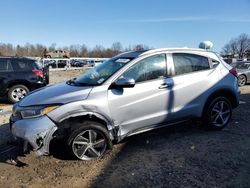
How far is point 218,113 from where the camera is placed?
6.28 m

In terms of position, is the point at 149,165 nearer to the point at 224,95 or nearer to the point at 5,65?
the point at 224,95

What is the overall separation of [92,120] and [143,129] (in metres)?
0.98

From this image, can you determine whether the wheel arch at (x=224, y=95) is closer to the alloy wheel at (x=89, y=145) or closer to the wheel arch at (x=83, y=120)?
the wheel arch at (x=83, y=120)

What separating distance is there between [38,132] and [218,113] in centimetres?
365

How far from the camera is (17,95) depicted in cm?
1070

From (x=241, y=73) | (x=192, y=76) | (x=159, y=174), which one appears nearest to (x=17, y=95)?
(x=192, y=76)

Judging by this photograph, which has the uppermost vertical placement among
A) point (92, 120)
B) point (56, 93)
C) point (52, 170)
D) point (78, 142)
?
point (56, 93)

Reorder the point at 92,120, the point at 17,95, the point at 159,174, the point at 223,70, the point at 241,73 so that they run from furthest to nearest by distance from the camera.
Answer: the point at 241,73
the point at 17,95
the point at 223,70
the point at 92,120
the point at 159,174

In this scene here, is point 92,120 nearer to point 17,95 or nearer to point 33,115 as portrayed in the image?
point 33,115

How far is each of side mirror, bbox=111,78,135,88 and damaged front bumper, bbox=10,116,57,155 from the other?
1169 millimetres

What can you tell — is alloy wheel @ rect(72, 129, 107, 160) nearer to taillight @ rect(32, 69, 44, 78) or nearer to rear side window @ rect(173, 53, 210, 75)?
rear side window @ rect(173, 53, 210, 75)

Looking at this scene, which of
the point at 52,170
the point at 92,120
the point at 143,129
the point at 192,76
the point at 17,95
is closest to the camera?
the point at 52,170

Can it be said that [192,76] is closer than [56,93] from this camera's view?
No

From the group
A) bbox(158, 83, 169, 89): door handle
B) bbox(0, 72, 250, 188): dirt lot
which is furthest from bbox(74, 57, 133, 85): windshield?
bbox(0, 72, 250, 188): dirt lot
